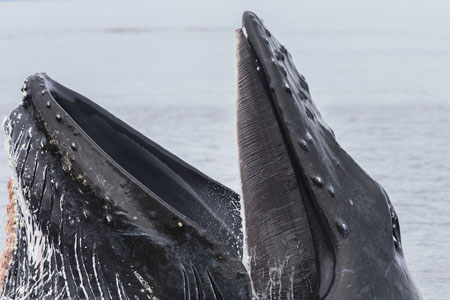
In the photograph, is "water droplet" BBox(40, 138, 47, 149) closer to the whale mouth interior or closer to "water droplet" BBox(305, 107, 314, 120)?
the whale mouth interior

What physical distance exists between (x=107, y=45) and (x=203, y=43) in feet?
5.36

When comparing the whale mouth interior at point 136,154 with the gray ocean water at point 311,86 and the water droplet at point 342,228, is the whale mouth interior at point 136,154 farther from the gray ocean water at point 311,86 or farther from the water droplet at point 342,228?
the gray ocean water at point 311,86

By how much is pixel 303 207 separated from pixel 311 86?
8732 millimetres

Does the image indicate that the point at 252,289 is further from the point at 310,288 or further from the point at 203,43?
the point at 203,43

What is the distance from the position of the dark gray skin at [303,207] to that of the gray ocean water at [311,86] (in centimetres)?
156

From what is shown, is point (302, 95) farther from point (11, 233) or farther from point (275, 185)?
point (11, 233)

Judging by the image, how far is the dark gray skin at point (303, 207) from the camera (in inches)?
108

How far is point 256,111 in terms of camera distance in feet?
9.70

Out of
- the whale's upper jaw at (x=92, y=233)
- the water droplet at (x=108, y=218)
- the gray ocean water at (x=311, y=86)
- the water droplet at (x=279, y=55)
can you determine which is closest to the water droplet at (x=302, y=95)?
the water droplet at (x=279, y=55)

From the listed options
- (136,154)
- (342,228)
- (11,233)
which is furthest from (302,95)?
(11,233)

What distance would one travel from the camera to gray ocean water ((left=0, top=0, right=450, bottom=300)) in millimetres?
6674

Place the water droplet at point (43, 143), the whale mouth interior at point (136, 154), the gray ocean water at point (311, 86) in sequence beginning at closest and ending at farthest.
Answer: the water droplet at point (43, 143), the whale mouth interior at point (136, 154), the gray ocean water at point (311, 86)

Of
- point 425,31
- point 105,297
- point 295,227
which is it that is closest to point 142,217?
point 105,297

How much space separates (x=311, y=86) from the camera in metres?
11.5
